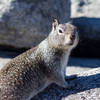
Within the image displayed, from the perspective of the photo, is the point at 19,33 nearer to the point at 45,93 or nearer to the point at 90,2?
the point at 45,93

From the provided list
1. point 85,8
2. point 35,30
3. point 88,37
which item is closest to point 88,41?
point 88,37

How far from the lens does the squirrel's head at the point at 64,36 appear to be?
584 cm

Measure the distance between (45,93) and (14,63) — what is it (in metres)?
0.84

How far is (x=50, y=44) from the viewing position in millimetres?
6258

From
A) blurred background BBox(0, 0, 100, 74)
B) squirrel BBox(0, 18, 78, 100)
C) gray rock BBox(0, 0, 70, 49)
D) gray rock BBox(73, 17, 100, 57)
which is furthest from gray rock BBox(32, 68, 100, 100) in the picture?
gray rock BBox(73, 17, 100, 57)

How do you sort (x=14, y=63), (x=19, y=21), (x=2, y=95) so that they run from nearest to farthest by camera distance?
1. (x=2, y=95)
2. (x=14, y=63)
3. (x=19, y=21)

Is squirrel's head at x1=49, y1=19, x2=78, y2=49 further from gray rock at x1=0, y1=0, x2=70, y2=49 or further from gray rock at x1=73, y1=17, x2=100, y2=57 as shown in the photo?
gray rock at x1=73, y1=17, x2=100, y2=57

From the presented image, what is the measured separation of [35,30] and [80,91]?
4734 millimetres

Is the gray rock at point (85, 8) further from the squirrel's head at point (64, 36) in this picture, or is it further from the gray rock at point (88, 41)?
the squirrel's head at point (64, 36)

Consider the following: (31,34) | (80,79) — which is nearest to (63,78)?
(80,79)

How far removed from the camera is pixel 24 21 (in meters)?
10.3

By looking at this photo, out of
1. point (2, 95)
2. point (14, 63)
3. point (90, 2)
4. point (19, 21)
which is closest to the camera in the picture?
point (2, 95)

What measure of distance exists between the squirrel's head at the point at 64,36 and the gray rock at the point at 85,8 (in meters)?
7.54

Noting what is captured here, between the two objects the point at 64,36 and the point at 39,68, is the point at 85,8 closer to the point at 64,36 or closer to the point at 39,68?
the point at 64,36
